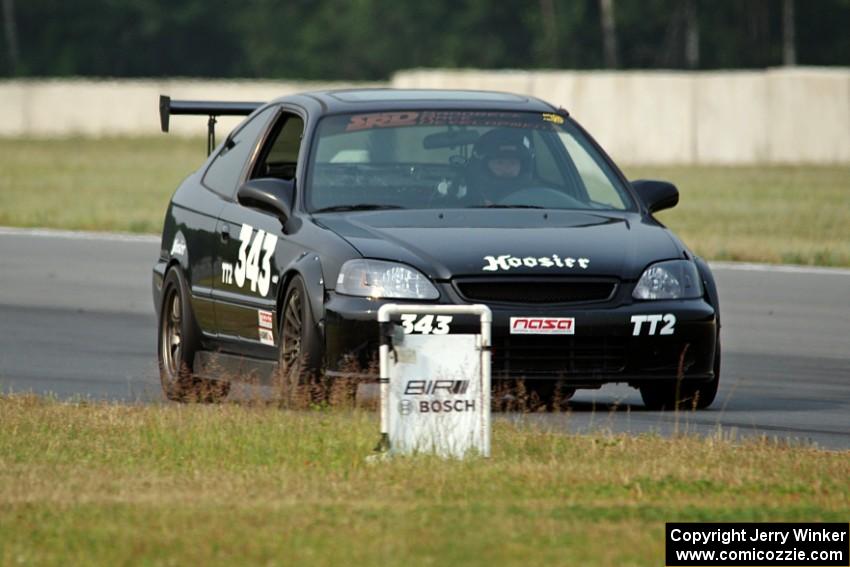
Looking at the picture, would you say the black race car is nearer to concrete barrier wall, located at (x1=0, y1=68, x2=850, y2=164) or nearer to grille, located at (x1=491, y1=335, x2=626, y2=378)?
grille, located at (x1=491, y1=335, x2=626, y2=378)

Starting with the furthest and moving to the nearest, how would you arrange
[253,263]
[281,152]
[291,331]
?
[281,152]
[253,263]
[291,331]

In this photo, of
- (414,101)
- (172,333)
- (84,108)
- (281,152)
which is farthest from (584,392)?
(84,108)

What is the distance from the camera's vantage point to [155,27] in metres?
74.6

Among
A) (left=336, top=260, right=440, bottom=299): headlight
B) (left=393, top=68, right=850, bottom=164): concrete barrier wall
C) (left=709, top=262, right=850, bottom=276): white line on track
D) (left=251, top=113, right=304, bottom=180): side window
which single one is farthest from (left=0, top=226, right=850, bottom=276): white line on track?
(left=393, top=68, right=850, bottom=164): concrete barrier wall

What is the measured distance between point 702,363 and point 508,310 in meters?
1.00

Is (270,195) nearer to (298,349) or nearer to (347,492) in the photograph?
(298,349)

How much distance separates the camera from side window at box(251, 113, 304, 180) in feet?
35.2

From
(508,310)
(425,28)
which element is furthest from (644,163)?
(425,28)

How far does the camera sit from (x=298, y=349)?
9.36m

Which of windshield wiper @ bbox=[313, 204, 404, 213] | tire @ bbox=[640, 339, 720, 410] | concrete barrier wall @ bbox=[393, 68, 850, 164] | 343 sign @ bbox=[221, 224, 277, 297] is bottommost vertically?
tire @ bbox=[640, 339, 720, 410]

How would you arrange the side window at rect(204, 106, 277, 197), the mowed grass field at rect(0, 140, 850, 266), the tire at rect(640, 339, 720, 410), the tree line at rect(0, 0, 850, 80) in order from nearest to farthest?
the tire at rect(640, 339, 720, 410) < the side window at rect(204, 106, 277, 197) < the mowed grass field at rect(0, 140, 850, 266) < the tree line at rect(0, 0, 850, 80)

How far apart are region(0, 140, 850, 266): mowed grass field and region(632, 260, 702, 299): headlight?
8759 mm

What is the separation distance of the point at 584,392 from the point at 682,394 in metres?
1.67

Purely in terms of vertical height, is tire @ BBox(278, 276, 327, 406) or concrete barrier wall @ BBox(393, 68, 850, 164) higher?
concrete barrier wall @ BBox(393, 68, 850, 164)
